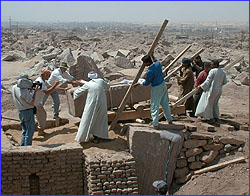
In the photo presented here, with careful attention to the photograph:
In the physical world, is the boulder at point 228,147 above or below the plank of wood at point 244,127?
below

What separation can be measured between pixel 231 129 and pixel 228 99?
539 cm

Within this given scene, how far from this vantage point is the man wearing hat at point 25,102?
279 inches

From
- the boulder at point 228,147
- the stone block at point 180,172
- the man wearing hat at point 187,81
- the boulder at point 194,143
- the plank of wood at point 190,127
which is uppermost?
the man wearing hat at point 187,81

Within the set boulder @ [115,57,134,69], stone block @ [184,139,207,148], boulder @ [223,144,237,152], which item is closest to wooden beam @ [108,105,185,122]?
stone block @ [184,139,207,148]

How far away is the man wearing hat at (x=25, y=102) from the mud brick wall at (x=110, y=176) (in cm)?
130

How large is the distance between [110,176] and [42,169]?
1168 mm

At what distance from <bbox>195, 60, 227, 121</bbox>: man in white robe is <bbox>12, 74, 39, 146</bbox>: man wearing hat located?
10.9ft

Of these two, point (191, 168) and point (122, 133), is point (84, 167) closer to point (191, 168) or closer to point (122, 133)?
point (122, 133)

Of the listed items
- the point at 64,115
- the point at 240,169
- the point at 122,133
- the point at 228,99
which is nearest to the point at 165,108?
the point at 122,133

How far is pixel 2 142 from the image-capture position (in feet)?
23.4

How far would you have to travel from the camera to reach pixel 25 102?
282 inches

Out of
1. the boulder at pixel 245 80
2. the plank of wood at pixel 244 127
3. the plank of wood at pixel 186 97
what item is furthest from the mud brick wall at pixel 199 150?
the boulder at pixel 245 80

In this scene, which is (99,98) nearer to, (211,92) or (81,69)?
(211,92)

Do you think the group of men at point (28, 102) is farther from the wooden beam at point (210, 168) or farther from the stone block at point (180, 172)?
the wooden beam at point (210, 168)
